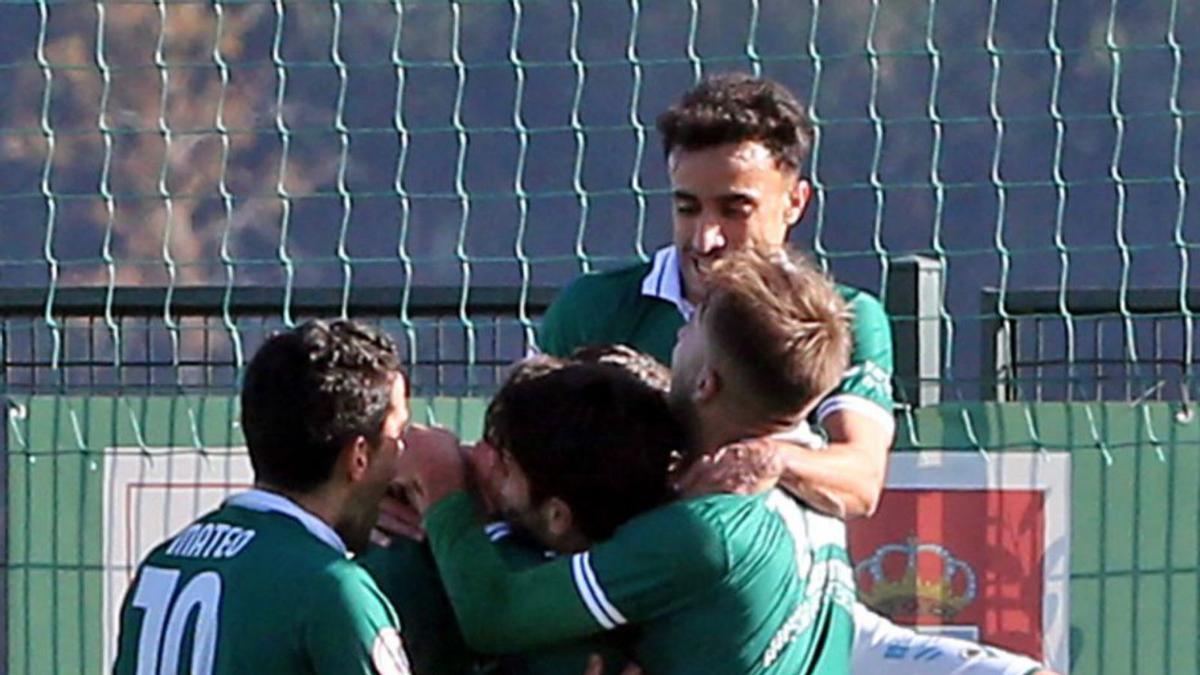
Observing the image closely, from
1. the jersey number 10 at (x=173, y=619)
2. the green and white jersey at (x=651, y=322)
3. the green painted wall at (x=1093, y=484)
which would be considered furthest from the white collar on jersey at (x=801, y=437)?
the green painted wall at (x=1093, y=484)

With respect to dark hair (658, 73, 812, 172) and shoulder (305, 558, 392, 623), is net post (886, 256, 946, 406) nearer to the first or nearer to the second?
dark hair (658, 73, 812, 172)

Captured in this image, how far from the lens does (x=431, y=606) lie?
10.2 feet

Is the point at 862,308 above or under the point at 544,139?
under

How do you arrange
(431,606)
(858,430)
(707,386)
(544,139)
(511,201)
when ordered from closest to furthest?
(707,386) → (431,606) → (858,430) → (511,201) → (544,139)

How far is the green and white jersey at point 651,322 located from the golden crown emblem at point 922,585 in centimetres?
124

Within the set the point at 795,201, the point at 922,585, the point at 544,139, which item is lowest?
the point at 922,585

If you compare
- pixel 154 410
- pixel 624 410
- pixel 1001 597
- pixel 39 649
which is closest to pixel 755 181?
pixel 624 410

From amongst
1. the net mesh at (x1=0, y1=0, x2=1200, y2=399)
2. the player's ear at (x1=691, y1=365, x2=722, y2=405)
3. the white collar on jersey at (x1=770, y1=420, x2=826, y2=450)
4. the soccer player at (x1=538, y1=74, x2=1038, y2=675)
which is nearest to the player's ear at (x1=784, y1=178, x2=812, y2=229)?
the soccer player at (x1=538, y1=74, x2=1038, y2=675)

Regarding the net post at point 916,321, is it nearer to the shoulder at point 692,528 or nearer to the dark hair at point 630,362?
the dark hair at point 630,362

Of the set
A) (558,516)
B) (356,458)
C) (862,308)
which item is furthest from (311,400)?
(862,308)

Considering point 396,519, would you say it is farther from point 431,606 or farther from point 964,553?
point 964,553

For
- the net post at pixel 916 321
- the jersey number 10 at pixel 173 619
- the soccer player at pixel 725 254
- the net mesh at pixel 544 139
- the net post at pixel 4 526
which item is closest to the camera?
the jersey number 10 at pixel 173 619

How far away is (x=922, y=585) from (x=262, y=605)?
7.56 ft

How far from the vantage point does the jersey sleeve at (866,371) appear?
379cm
